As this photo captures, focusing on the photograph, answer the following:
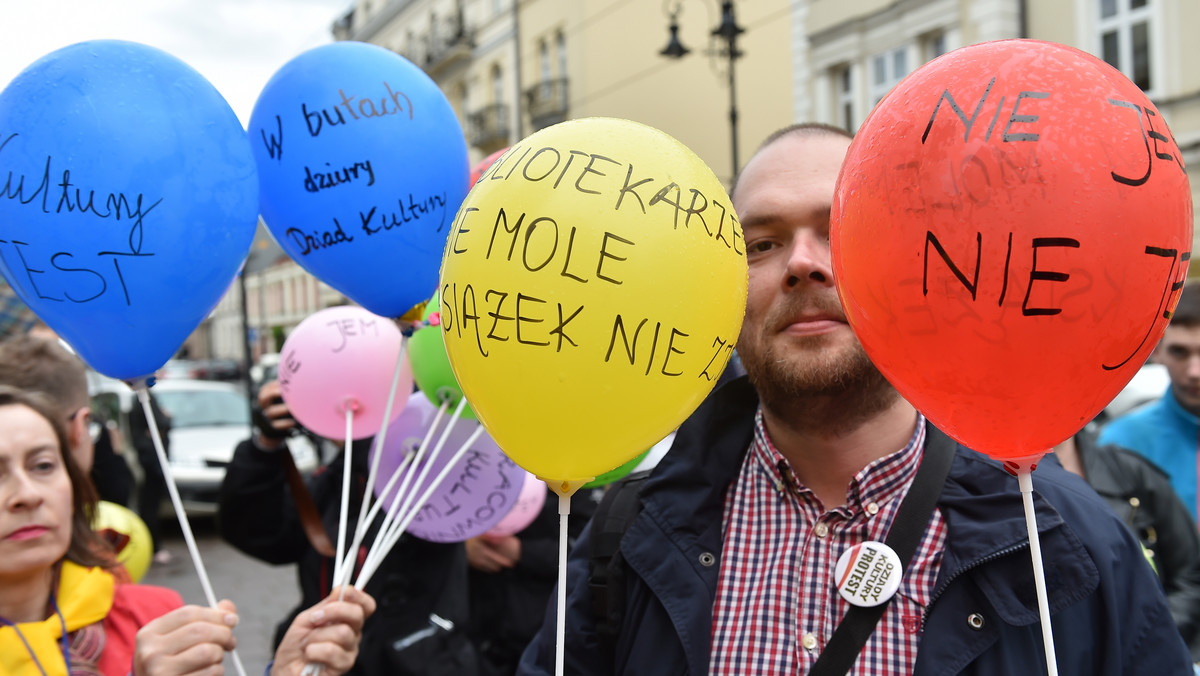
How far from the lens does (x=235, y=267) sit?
5.81ft

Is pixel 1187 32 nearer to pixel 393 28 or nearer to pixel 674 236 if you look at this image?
pixel 674 236

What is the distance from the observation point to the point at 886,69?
13.4 meters

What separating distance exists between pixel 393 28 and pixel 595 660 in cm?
3660

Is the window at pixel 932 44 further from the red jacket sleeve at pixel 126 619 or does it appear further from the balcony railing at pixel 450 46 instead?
the balcony railing at pixel 450 46

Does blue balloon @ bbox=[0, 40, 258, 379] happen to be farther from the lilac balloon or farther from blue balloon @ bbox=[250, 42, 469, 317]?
the lilac balloon

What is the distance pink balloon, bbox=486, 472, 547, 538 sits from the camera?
3086 millimetres

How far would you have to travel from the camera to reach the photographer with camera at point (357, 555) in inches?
107

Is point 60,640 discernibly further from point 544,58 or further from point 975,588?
point 544,58

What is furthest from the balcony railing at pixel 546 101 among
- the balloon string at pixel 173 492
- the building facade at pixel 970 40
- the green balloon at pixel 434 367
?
the balloon string at pixel 173 492

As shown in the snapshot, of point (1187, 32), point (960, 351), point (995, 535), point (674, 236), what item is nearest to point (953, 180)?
point (960, 351)

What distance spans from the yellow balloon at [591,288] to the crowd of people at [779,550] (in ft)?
1.16

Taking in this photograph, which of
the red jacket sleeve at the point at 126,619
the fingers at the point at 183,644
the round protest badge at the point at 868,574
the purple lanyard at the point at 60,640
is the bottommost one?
the red jacket sleeve at the point at 126,619

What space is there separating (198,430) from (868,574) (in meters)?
9.14

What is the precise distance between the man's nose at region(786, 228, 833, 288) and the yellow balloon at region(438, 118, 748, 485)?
1.05 feet
